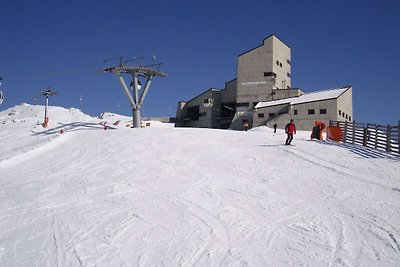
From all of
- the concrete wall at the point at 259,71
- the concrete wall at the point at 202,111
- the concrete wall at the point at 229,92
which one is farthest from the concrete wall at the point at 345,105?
the concrete wall at the point at 202,111

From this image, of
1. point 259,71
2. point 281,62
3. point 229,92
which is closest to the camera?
point 259,71

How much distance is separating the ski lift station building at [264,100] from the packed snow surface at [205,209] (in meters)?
28.0

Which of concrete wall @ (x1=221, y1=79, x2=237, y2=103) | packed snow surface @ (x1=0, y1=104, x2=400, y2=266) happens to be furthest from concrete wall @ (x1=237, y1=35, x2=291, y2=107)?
packed snow surface @ (x1=0, y1=104, x2=400, y2=266)

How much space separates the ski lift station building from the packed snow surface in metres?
28.0

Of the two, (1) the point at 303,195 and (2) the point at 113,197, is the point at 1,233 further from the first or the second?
(1) the point at 303,195

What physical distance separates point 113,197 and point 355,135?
1475 centimetres

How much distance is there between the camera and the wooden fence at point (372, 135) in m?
17.2

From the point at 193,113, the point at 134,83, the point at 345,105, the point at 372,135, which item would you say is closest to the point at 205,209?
the point at 372,135

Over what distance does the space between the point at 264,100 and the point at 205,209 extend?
4577 centimetres

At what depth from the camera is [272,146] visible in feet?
61.4

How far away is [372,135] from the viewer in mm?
18906

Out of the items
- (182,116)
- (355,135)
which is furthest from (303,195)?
(182,116)

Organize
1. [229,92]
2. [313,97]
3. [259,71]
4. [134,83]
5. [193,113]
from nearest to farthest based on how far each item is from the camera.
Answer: [134,83] < [313,97] < [259,71] < [229,92] < [193,113]

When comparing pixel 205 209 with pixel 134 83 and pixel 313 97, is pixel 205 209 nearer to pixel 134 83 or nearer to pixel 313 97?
pixel 134 83
